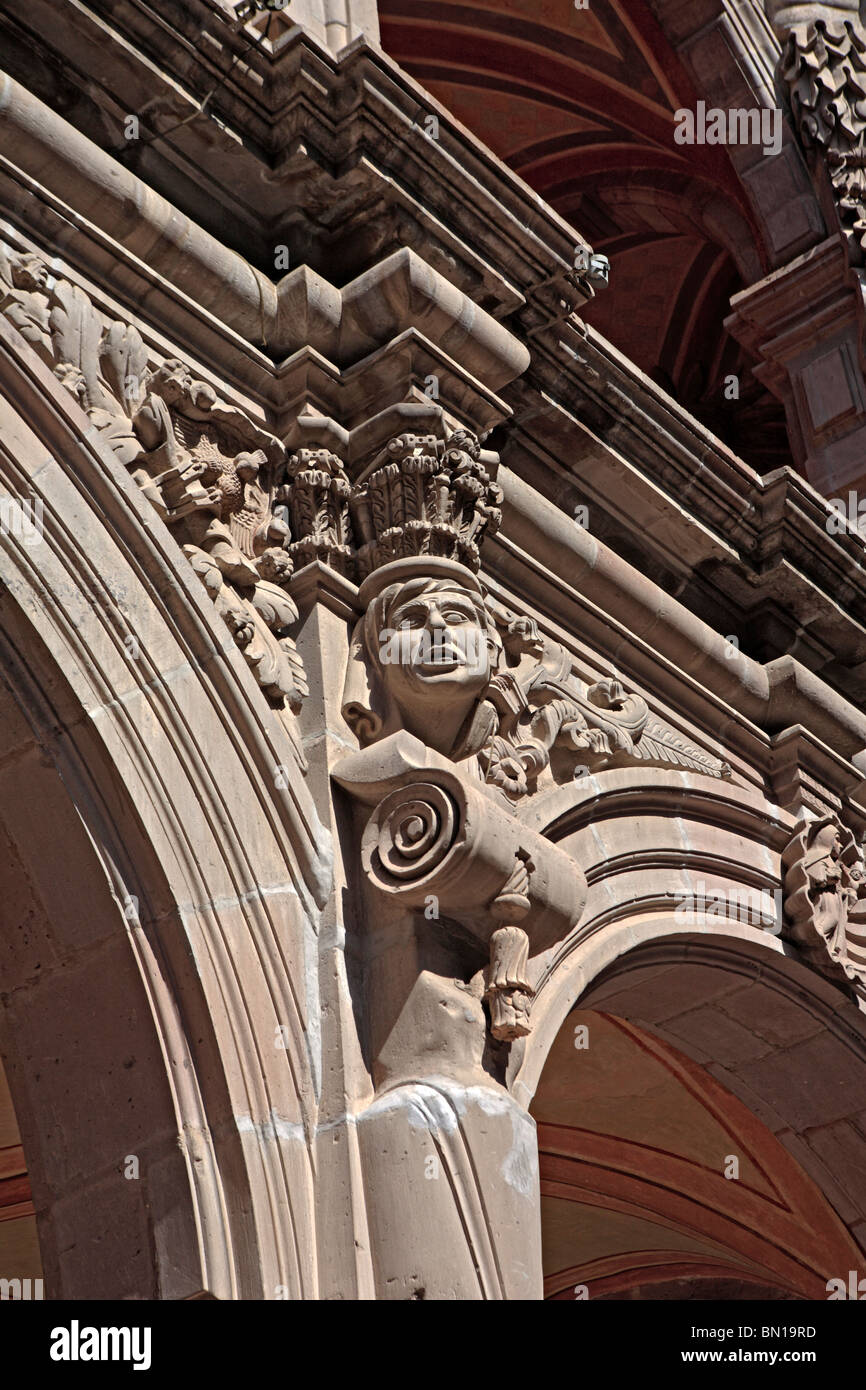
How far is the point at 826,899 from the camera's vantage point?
5449 millimetres

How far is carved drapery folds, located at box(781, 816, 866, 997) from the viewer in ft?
17.7

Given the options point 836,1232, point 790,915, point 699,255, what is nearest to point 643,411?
point 790,915

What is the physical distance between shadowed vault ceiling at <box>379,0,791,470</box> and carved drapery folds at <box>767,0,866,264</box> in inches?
21.0

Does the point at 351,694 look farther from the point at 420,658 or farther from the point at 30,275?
the point at 30,275

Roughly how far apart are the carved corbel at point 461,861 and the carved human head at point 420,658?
126mm

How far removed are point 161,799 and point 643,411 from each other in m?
2.39

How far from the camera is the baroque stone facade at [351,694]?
3.50 m

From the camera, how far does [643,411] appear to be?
5.43 meters

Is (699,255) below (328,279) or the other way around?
the other way around

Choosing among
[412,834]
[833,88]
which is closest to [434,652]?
[412,834]

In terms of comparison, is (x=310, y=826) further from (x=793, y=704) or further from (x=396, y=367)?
(x=793, y=704)

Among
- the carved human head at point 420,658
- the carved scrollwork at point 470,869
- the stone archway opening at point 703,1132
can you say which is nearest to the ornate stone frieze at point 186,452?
the carved human head at point 420,658

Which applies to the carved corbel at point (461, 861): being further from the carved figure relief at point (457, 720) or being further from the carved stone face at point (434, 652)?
the carved stone face at point (434, 652)

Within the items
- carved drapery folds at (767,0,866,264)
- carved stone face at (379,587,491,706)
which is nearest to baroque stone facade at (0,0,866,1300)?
carved stone face at (379,587,491,706)
